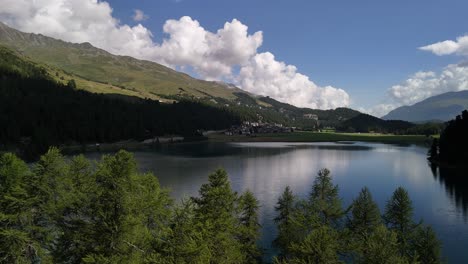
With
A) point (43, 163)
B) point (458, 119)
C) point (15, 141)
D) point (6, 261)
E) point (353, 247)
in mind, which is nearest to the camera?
point (6, 261)

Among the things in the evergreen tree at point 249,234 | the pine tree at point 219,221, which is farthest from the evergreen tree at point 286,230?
the pine tree at point 219,221

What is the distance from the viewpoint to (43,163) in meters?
33.8

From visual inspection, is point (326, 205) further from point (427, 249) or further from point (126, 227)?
point (126, 227)

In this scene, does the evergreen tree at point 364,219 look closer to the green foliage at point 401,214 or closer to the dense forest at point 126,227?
the dense forest at point 126,227

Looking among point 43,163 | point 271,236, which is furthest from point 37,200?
point 271,236

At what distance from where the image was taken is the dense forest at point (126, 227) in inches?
1005

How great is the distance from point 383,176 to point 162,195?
98.4 metres

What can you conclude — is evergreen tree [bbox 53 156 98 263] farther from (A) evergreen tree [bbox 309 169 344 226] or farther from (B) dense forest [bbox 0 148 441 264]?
(A) evergreen tree [bbox 309 169 344 226]

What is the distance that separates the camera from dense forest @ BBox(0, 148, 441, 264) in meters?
25.5

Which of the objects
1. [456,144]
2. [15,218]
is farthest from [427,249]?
[456,144]

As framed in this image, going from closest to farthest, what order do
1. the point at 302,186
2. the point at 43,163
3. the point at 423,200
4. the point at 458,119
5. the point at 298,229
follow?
the point at 43,163 < the point at 298,229 < the point at 423,200 < the point at 302,186 < the point at 458,119

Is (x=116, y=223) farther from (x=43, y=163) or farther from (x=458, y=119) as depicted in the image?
(x=458, y=119)

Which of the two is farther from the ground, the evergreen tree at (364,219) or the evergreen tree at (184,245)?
the evergreen tree at (184,245)

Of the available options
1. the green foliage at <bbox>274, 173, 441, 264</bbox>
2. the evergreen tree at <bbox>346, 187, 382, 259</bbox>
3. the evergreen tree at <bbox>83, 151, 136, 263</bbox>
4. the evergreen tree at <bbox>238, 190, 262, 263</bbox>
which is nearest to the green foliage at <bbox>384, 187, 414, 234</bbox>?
the green foliage at <bbox>274, 173, 441, 264</bbox>
